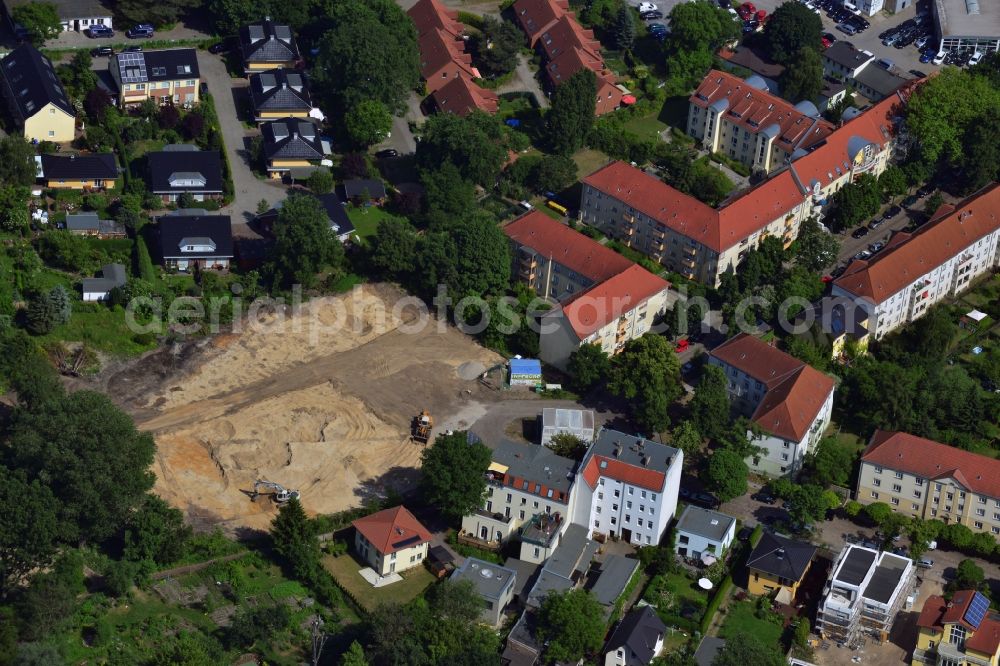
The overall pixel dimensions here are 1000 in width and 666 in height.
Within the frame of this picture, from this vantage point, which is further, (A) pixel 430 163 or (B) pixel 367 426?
(A) pixel 430 163

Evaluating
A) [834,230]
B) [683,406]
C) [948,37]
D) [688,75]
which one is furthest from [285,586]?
[948,37]

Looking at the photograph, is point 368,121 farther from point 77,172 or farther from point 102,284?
point 102,284

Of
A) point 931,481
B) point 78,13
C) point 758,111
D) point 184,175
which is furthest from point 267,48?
point 931,481

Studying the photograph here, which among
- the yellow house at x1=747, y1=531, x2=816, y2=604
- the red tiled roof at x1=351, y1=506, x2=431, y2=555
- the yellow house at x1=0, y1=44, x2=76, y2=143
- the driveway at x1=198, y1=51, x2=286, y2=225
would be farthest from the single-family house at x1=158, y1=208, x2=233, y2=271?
the yellow house at x1=747, y1=531, x2=816, y2=604

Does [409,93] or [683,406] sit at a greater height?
[409,93]

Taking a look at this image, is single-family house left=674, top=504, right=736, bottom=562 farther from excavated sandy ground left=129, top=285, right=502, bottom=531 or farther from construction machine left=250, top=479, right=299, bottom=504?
construction machine left=250, top=479, right=299, bottom=504

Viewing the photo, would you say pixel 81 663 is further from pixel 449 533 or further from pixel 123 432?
pixel 449 533

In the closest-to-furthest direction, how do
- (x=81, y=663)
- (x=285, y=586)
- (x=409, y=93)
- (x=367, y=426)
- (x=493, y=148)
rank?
(x=81, y=663)
(x=285, y=586)
(x=367, y=426)
(x=493, y=148)
(x=409, y=93)
